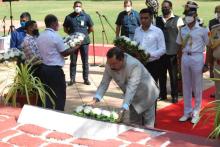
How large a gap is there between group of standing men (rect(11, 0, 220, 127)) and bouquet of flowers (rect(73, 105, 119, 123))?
156 mm

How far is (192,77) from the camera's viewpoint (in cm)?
731

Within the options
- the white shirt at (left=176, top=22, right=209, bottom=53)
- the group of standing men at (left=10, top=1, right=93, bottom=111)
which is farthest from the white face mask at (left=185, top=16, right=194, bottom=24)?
the group of standing men at (left=10, top=1, right=93, bottom=111)

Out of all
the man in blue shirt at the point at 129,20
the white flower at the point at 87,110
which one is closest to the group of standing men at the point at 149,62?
the white flower at the point at 87,110

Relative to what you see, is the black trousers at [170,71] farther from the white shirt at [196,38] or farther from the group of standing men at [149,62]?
the white shirt at [196,38]

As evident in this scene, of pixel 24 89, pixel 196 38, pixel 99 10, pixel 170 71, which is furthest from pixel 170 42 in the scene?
pixel 99 10

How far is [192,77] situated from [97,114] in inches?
113

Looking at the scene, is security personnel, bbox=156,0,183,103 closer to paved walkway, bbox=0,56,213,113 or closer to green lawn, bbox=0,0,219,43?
paved walkway, bbox=0,56,213,113

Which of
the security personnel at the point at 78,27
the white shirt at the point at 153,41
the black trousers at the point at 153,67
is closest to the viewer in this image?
the white shirt at the point at 153,41

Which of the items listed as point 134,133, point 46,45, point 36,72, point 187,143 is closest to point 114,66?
point 134,133

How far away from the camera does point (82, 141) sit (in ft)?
14.5

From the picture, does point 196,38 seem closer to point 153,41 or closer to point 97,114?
point 153,41

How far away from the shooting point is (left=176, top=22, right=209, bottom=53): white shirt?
7.01 meters

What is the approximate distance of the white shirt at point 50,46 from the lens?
267 inches

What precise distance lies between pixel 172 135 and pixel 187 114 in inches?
128
